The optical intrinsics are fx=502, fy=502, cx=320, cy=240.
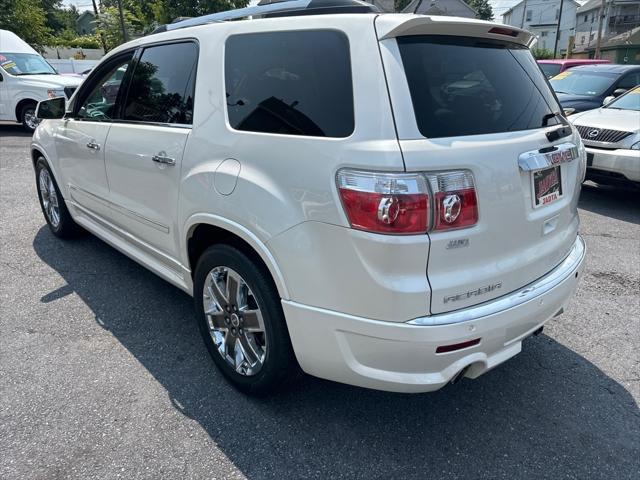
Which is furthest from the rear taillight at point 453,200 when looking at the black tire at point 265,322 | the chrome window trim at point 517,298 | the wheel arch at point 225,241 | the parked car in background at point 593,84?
the parked car in background at point 593,84

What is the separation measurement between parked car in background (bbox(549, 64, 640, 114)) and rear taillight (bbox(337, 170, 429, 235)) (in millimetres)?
8694

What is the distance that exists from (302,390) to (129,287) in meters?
1.93

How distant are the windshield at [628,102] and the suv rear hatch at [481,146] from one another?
6.05 metres

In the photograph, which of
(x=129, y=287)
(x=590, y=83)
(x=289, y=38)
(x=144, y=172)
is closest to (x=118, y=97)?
(x=144, y=172)

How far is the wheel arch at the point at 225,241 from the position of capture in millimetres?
2256

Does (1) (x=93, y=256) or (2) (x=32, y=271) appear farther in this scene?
(1) (x=93, y=256)

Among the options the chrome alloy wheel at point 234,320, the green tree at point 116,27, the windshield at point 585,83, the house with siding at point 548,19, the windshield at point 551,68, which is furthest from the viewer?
the house with siding at point 548,19

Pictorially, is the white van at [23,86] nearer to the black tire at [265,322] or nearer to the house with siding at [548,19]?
the black tire at [265,322]

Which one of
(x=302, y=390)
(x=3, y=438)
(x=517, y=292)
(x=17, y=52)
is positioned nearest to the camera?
(x=517, y=292)

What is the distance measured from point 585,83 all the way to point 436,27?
9.54 m

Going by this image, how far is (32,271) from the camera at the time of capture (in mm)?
4324

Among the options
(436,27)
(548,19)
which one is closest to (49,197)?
(436,27)

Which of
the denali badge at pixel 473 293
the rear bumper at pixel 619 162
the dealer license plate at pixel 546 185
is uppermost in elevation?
the dealer license plate at pixel 546 185

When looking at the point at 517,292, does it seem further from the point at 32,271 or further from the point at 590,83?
the point at 590,83
